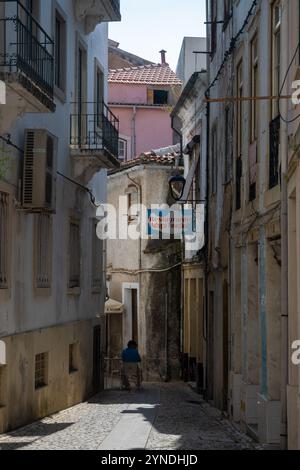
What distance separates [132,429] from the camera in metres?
14.2

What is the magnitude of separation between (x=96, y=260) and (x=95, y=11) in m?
6.13

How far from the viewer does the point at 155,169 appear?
107ft

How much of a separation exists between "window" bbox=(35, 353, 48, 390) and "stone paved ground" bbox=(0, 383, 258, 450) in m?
0.64

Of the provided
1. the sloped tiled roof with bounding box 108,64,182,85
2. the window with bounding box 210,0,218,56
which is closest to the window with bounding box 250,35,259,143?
the window with bounding box 210,0,218,56

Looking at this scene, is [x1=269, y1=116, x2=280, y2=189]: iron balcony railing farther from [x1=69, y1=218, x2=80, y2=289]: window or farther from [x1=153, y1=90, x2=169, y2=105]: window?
[x1=153, y1=90, x2=169, y2=105]: window

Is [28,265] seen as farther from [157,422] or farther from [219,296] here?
[219,296]

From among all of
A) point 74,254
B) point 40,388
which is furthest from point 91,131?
point 40,388

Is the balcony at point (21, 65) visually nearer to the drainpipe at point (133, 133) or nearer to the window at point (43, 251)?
the window at point (43, 251)

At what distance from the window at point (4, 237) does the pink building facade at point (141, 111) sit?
90.7ft

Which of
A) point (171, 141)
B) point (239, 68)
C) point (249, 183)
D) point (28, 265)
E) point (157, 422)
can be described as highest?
point (171, 141)

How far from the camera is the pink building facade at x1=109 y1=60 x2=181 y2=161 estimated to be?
41812mm

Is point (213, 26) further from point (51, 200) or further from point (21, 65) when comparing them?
point (21, 65)

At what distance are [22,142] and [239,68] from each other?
4.49m
